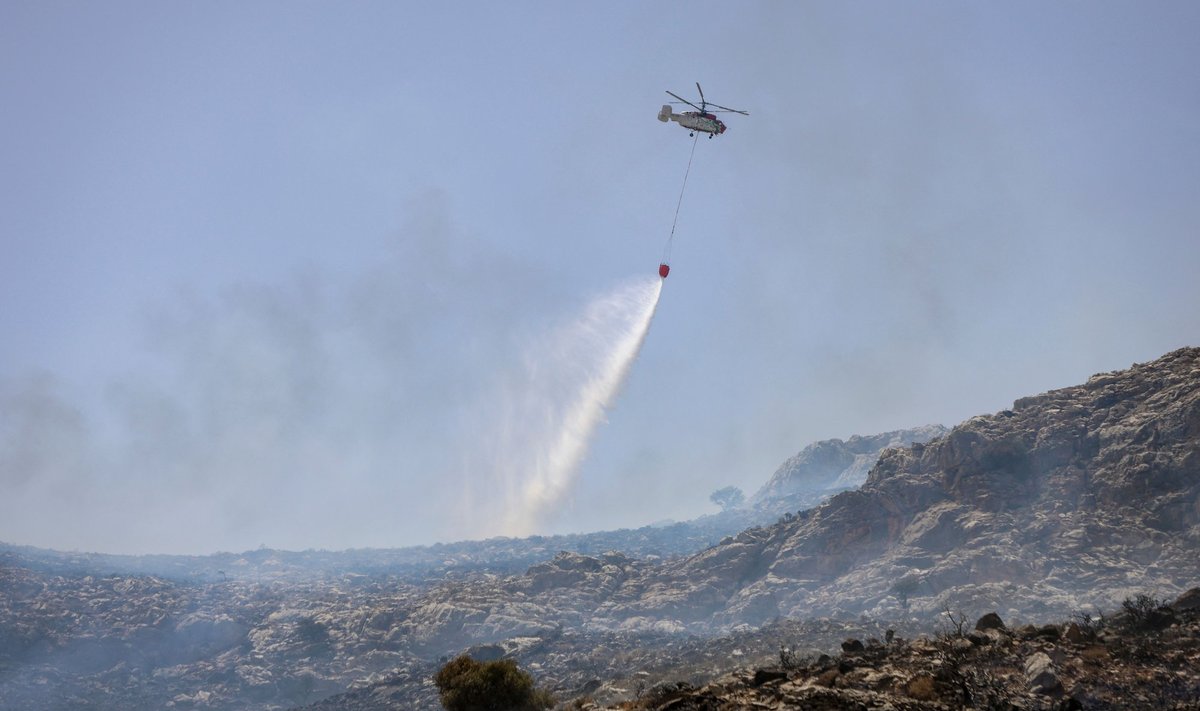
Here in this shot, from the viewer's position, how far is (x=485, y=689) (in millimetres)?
39031

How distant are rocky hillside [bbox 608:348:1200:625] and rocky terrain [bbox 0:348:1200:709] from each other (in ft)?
1.20

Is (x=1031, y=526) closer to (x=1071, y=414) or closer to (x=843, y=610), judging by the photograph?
(x=1071, y=414)

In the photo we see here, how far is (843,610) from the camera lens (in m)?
139

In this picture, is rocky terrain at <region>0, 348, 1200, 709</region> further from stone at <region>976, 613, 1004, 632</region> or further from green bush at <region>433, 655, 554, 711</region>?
stone at <region>976, 613, 1004, 632</region>

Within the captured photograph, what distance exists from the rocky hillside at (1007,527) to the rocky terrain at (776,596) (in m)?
0.37

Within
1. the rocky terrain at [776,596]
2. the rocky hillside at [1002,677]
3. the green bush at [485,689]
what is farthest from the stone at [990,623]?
the rocky terrain at [776,596]

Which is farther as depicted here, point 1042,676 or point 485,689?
point 485,689

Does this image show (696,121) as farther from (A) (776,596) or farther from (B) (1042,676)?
(A) (776,596)

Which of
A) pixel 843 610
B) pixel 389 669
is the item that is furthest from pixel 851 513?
pixel 389 669

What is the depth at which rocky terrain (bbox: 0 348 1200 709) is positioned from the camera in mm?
109375

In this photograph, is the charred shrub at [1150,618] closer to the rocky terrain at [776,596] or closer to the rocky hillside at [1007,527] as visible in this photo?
the rocky terrain at [776,596]

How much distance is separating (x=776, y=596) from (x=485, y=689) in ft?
441

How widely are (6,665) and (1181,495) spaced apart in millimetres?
223323

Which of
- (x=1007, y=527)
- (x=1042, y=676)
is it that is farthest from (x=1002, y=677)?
(x=1007, y=527)
